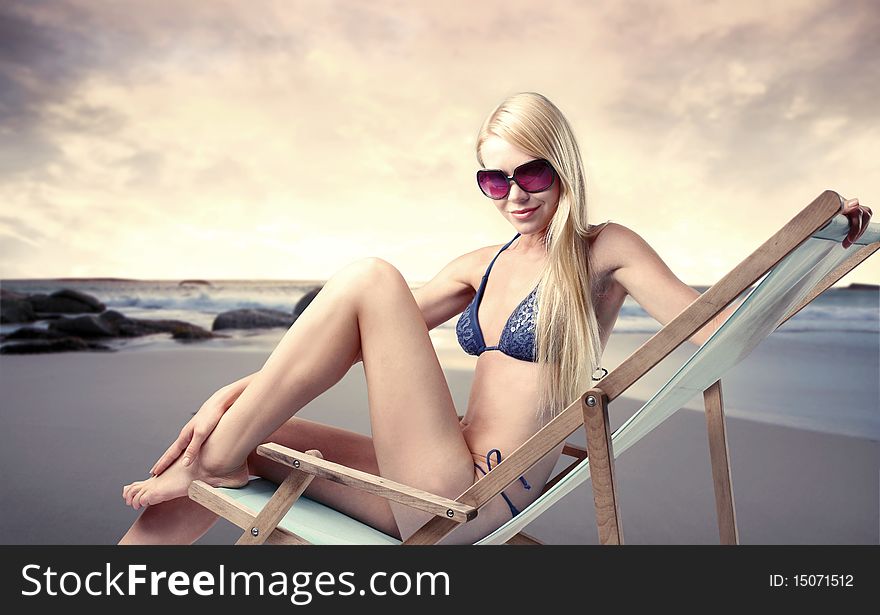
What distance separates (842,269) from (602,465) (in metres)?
0.79

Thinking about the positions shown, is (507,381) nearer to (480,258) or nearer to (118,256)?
(480,258)

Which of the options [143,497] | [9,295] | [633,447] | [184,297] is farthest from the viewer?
[184,297]

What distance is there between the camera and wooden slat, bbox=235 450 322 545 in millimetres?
1910

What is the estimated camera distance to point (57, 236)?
31.4 ft

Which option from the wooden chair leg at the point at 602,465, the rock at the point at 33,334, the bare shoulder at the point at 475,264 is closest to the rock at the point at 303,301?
the rock at the point at 33,334

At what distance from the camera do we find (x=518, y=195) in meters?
2.18

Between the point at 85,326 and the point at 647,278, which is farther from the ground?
the point at 85,326

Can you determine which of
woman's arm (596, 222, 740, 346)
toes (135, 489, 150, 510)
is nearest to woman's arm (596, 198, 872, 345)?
woman's arm (596, 222, 740, 346)

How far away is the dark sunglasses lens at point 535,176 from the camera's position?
2.16 m

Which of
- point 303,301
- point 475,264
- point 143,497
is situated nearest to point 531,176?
point 475,264

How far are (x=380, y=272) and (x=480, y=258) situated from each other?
0.52 meters

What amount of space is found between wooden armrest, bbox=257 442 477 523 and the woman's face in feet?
2.56

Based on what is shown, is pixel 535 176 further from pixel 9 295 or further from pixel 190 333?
pixel 9 295

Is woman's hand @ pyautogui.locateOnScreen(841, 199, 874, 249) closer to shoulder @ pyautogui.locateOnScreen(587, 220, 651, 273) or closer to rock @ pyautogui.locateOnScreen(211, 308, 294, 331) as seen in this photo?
shoulder @ pyautogui.locateOnScreen(587, 220, 651, 273)
